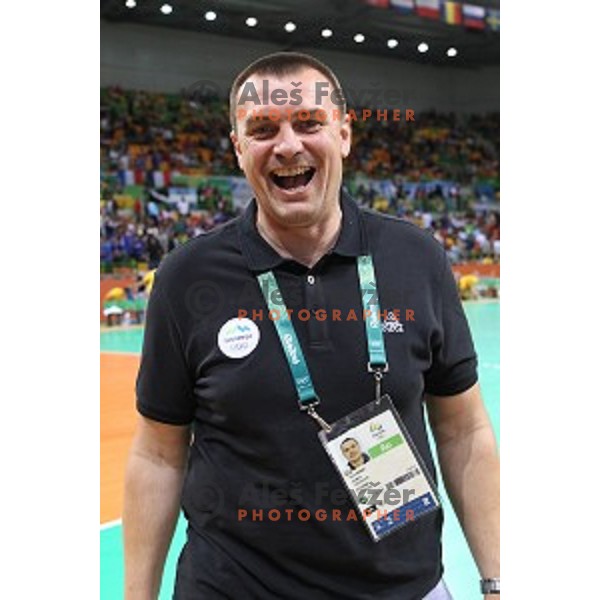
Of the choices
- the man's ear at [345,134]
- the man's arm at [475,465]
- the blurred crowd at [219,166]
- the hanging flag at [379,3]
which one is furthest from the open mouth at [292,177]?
the hanging flag at [379,3]

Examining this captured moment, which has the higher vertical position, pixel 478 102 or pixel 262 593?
pixel 478 102

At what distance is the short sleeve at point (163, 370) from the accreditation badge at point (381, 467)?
23cm

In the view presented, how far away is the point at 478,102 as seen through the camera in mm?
18516

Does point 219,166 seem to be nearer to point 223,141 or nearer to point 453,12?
point 223,141

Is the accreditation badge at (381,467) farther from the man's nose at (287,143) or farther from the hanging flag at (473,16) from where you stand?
the hanging flag at (473,16)

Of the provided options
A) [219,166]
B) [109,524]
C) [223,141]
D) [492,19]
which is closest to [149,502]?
[109,524]

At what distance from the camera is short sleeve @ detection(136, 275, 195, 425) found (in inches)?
50.2

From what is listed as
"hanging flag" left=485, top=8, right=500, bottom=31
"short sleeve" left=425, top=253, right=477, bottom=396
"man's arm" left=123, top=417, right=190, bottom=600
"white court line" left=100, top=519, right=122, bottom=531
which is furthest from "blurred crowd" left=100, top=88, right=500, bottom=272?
"short sleeve" left=425, top=253, right=477, bottom=396

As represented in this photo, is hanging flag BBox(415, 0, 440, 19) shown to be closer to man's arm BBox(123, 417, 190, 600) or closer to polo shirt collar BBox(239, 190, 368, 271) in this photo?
polo shirt collar BBox(239, 190, 368, 271)

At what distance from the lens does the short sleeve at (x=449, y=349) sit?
52.4 inches
